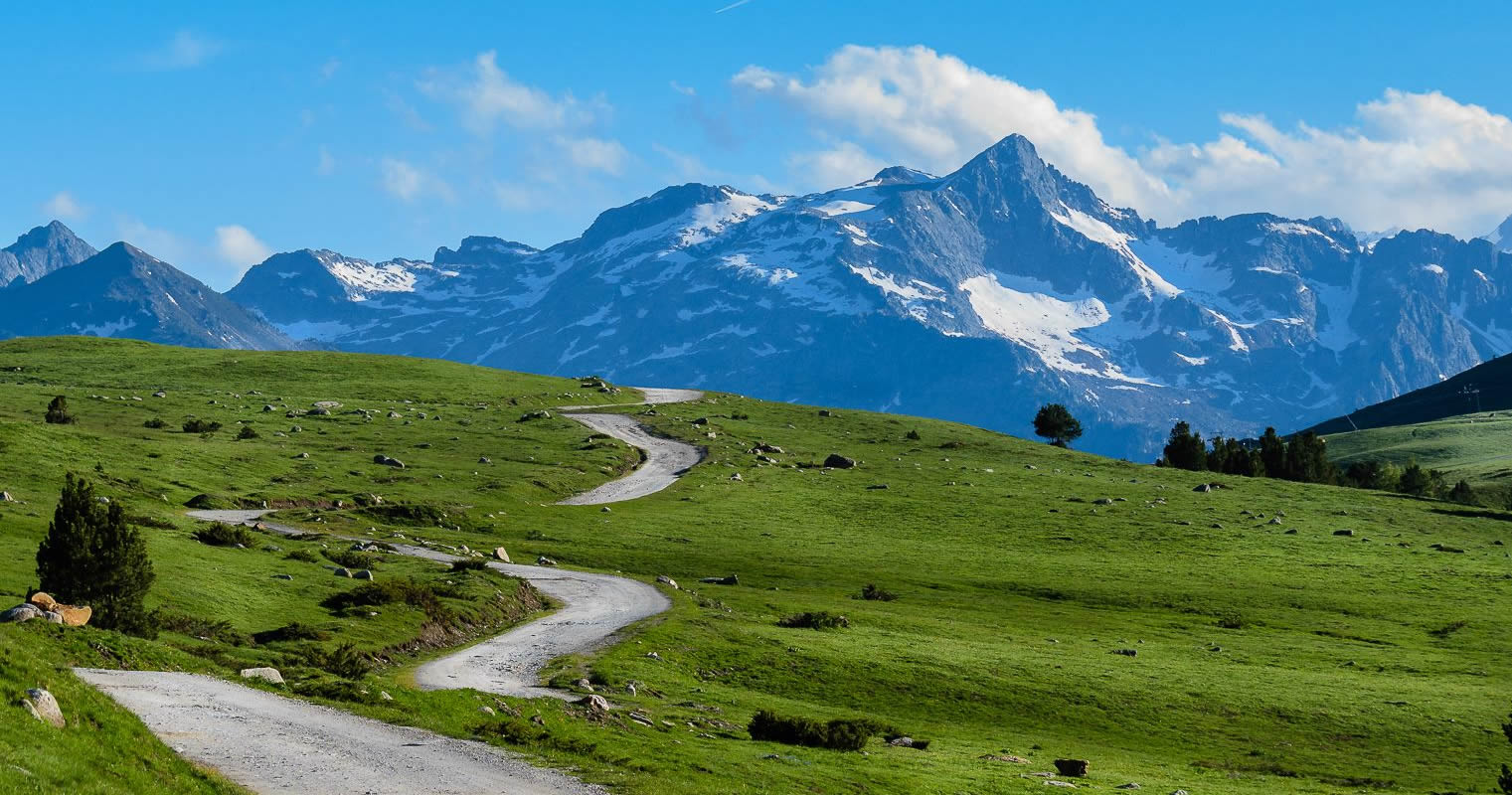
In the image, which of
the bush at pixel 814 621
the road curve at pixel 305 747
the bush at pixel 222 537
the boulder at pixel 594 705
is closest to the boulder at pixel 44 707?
the road curve at pixel 305 747

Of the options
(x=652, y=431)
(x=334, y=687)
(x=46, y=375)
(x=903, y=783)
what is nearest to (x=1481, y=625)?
(x=903, y=783)

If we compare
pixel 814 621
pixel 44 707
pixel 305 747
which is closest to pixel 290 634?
pixel 305 747

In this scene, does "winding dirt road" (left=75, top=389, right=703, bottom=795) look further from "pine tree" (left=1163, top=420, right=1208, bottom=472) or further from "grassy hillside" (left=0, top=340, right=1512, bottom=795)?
"pine tree" (left=1163, top=420, right=1208, bottom=472)

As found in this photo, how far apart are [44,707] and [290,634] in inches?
895

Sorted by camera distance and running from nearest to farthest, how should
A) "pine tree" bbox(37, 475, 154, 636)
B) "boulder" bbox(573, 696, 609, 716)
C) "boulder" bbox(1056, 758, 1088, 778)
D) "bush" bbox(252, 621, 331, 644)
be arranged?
"boulder" bbox(573, 696, 609, 716), "boulder" bbox(1056, 758, 1088, 778), "pine tree" bbox(37, 475, 154, 636), "bush" bbox(252, 621, 331, 644)

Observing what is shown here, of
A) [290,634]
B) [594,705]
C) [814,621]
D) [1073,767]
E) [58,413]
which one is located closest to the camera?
[594,705]

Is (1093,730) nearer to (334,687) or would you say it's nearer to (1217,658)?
(1217,658)

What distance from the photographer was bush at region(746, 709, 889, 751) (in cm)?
4081

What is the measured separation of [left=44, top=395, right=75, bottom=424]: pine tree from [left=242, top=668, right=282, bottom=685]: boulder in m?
82.6

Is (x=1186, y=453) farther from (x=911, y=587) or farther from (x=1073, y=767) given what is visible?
(x=1073, y=767)

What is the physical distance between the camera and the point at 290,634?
47.9m

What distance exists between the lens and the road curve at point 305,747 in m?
27.7

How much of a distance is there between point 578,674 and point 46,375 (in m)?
130

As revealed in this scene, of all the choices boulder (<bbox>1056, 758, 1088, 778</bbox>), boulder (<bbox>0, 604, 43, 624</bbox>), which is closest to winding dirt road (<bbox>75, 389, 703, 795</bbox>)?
boulder (<bbox>0, 604, 43, 624</bbox>)
